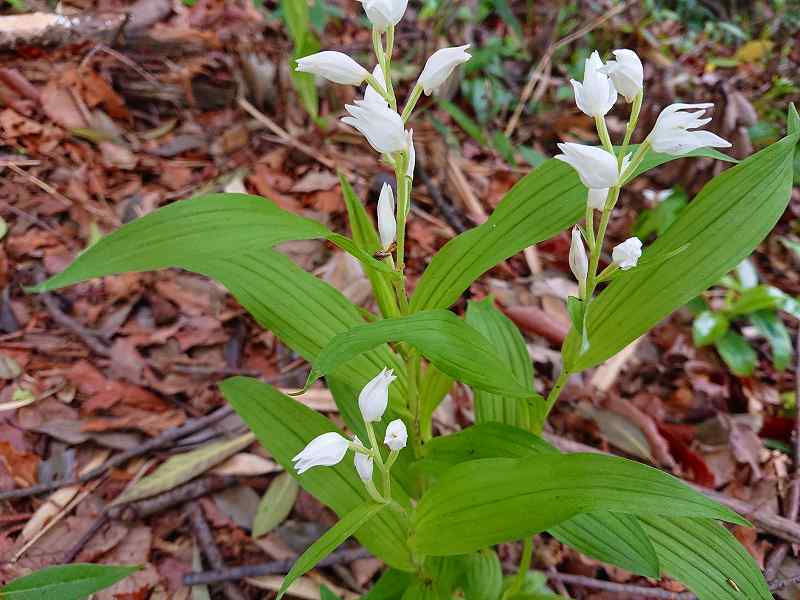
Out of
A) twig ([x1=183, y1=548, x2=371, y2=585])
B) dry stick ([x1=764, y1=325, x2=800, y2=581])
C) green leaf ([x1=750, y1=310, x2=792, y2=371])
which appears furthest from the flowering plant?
green leaf ([x1=750, y1=310, x2=792, y2=371])

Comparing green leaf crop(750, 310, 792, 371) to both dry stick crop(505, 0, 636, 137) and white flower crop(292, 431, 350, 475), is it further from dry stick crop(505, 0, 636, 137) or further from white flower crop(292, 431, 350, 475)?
white flower crop(292, 431, 350, 475)

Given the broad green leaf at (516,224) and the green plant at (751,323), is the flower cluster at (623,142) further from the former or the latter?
the green plant at (751,323)

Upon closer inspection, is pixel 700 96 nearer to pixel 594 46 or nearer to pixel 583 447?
pixel 594 46

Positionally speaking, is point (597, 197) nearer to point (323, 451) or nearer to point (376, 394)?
point (376, 394)

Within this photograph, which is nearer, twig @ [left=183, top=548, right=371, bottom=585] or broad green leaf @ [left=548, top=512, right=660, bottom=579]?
broad green leaf @ [left=548, top=512, right=660, bottom=579]

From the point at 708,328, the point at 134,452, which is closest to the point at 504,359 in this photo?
the point at 134,452

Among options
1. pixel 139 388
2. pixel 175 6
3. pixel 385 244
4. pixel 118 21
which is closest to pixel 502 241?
pixel 385 244
